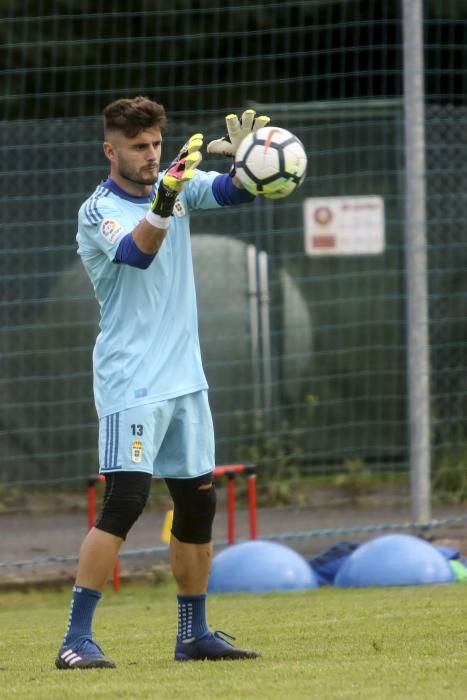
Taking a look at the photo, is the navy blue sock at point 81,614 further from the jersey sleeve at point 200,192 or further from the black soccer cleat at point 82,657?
the jersey sleeve at point 200,192

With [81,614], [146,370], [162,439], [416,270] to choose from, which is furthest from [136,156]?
[416,270]

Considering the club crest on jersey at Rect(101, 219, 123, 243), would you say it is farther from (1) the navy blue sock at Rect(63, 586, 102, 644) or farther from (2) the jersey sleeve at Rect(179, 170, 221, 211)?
(1) the navy blue sock at Rect(63, 586, 102, 644)

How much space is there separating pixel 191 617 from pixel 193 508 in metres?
0.41

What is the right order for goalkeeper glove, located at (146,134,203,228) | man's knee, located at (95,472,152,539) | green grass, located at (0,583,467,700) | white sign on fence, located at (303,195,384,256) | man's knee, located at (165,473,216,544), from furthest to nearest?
white sign on fence, located at (303,195,384,256)
man's knee, located at (165,473,216,544)
man's knee, located at (95,472,152,539)
goalkeeper glove, located at (146,134,203,228)
green grass, located at (0,583,467,700)

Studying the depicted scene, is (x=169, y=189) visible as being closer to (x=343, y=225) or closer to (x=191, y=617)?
(x=191, y=617)

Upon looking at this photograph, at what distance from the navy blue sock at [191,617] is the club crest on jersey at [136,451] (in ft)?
2.09

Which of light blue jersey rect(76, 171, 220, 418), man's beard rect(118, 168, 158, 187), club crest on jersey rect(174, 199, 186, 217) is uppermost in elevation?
man's beard rect(118, 168, 158, 187)

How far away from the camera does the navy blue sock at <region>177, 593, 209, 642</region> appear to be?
6207 mm

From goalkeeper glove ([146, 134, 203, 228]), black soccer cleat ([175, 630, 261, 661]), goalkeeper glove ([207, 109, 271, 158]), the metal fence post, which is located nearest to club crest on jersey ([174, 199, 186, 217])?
goalkeeper glove ([207, 109, 271, 158])

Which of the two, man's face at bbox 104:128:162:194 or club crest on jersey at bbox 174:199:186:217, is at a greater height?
man's face at bbox 104:128:162:194

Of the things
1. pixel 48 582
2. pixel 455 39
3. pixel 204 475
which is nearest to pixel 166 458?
pixel 204 475

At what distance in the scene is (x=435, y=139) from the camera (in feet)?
38.7

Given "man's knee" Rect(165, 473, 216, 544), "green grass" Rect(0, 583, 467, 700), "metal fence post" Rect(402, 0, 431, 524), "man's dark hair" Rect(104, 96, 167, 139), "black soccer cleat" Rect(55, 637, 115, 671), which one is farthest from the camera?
"metal fence post" Rect(402, 0, 431, 524)

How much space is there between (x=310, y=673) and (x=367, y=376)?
6.53 metres
